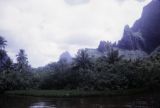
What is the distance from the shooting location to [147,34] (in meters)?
104

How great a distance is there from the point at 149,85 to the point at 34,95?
836 inches

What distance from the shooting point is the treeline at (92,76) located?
1941 inches

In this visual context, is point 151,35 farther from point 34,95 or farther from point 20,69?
point 34,95

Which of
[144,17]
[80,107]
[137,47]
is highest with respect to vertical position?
[144,17]

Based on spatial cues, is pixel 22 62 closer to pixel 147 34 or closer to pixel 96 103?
pixel 96 103

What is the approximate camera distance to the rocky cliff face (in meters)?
101

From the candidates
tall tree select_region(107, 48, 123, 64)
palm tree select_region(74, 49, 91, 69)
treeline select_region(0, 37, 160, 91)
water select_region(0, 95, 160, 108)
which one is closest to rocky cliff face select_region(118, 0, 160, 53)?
treeline select_region(0, 37, 160, 91)

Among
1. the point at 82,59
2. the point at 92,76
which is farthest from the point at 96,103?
the point at 82,59

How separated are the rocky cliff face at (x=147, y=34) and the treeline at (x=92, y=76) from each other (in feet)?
133

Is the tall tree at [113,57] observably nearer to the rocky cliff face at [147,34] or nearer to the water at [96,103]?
the water at [96,103]

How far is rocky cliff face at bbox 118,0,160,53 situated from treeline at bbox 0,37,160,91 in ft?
133

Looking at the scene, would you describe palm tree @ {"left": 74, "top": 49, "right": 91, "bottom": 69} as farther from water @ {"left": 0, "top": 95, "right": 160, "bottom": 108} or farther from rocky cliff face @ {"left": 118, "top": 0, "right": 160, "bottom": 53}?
rocky cliff face @ {"left": 118, "top": 0, "right": 160, "bottom": 53}

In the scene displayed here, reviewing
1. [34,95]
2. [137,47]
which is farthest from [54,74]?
[137,47]

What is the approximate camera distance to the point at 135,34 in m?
104
